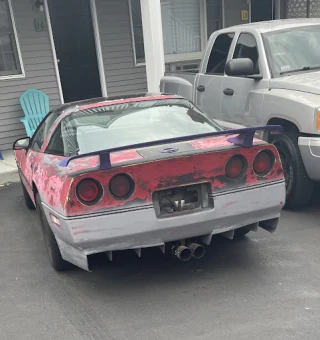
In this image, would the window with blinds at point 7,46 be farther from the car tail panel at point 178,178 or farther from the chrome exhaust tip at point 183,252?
the chrome exhaust tip at point 183,252

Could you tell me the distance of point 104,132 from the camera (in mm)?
3756

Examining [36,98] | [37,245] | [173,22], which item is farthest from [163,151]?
[173,22]

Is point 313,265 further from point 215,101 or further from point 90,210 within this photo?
point 215,101

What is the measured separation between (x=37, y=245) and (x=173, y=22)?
26.4 ft

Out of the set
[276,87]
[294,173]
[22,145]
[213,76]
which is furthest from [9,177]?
[294,173]

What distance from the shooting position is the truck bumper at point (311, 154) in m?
4.20

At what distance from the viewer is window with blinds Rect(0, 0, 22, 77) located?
8.60 meters

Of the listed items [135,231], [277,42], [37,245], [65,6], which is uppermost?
[65,6]

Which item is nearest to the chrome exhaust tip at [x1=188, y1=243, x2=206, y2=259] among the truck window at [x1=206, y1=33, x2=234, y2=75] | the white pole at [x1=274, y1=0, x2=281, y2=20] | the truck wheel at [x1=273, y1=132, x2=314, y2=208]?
the truck wheel at [x1=273, y1=132, x2=314, y2=208]

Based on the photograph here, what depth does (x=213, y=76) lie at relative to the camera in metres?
6.01

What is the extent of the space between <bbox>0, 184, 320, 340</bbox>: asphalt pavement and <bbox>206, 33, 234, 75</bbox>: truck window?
2653 millimetres

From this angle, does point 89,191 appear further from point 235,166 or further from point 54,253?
point 235,166

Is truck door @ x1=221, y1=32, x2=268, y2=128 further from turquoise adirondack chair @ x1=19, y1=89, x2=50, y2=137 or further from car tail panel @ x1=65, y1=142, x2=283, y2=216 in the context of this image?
turquoise adirondack chair @ x1=19, y1=89, x2=50, y2=137

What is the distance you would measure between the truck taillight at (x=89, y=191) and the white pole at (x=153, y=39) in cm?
507
